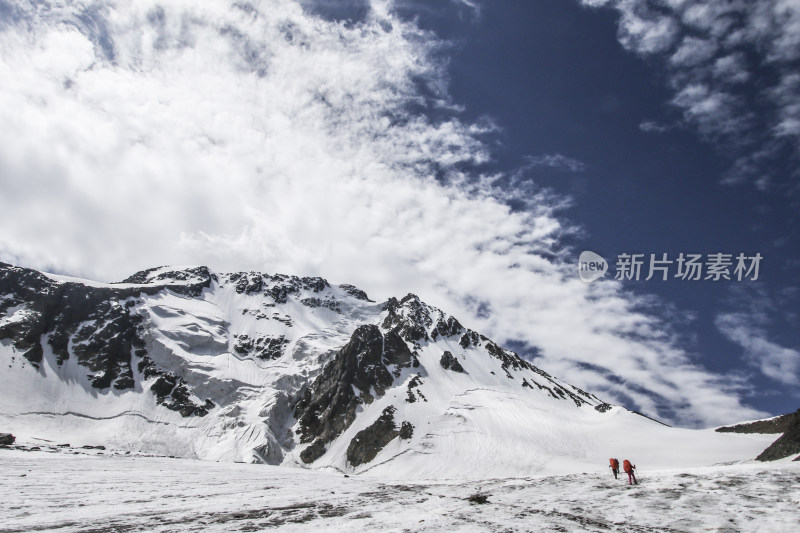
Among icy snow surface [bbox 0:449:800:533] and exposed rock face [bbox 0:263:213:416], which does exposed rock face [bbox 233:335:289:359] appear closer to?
exposed rock face [bbox 0:263:213:416]

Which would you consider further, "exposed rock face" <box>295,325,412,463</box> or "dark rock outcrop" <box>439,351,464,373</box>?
"dark rock outcrop" <box>439,351,464,373</box>

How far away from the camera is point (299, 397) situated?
6348 inches

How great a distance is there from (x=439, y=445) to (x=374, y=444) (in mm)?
18645

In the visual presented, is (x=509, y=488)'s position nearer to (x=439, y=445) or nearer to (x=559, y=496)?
(x=559, y=496)

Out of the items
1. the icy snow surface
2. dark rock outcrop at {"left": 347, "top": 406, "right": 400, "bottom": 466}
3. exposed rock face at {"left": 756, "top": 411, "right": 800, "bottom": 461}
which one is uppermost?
exposed rock face at {"left": 756, "top": 411, "right": 800, "bottom": 461}

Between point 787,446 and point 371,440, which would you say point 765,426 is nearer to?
point 787,446

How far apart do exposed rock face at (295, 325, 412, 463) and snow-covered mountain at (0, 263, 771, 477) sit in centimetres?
53

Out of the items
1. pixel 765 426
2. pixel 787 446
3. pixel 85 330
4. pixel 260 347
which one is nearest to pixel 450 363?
pixel 765 426

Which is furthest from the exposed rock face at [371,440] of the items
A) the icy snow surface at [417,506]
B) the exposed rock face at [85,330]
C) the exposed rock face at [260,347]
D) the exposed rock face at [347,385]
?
the icy snow surface at [417,506]

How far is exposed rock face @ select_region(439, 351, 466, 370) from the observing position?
6107 inches

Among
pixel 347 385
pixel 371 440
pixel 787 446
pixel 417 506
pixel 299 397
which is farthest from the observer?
pixel 299 397

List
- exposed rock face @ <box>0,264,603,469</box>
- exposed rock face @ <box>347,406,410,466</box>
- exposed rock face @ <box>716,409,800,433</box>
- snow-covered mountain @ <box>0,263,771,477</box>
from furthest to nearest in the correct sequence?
exposed rock face @ <box>0,264,603,469</box> → exposed rock face @ <box>347,406,410,466</box> → snow-covered mountain @ <box>0,263,771,477</box> → exposed rock face @ <box>716,409,800,433</box>

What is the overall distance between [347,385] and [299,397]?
31.1 metres

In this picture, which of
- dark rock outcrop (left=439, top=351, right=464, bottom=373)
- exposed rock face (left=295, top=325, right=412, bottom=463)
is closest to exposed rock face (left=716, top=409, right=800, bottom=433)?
dark rock outcrop (left=439, top=351, right=464, bottom=373)
